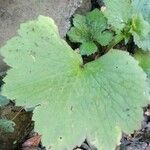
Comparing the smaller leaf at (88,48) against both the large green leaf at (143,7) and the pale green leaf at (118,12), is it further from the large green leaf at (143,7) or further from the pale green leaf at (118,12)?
the large green leaf at (143,7)

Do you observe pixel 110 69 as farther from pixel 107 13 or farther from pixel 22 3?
pixel 22 3

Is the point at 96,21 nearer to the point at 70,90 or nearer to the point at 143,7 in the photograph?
the point at 143,7

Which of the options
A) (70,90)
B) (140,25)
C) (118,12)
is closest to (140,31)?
(140,25)

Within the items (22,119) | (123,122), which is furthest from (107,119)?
(22,119)

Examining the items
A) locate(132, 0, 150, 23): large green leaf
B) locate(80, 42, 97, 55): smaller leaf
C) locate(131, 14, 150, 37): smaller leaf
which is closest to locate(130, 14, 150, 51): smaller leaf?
locate(131, 14, 150, 37): smaller leaf

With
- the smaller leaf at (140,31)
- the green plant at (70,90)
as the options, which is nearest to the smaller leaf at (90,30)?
the smaller leaf at (140,31)

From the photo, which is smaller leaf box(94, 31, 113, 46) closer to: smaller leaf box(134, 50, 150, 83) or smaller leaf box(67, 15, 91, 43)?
smaller leaf box(67, 15, 91, 43)
